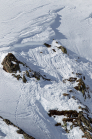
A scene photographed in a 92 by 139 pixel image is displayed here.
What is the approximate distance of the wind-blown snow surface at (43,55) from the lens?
25.9 feet

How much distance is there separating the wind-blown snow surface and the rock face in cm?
39

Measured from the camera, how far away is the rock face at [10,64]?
9.99m

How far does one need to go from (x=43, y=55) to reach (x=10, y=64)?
322 centimetres

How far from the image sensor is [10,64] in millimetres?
10039

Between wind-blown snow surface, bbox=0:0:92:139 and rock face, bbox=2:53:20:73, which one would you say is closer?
wind-blown snow surface, bbox=0:0:92:139

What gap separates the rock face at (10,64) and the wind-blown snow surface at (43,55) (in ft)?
1.29

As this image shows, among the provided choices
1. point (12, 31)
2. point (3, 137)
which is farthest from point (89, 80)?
point (12, 31)

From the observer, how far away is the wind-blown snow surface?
789 centimetres

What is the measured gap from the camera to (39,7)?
1766 cm

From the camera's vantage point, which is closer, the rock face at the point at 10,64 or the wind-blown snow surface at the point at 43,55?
the wind-blown snow surface at the point at 43,55

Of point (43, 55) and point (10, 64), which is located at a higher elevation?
point (10, 64)

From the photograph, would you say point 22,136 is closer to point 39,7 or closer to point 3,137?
point 3,137

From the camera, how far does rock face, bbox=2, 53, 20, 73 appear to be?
9.99 metres

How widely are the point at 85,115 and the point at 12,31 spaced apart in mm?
11188
